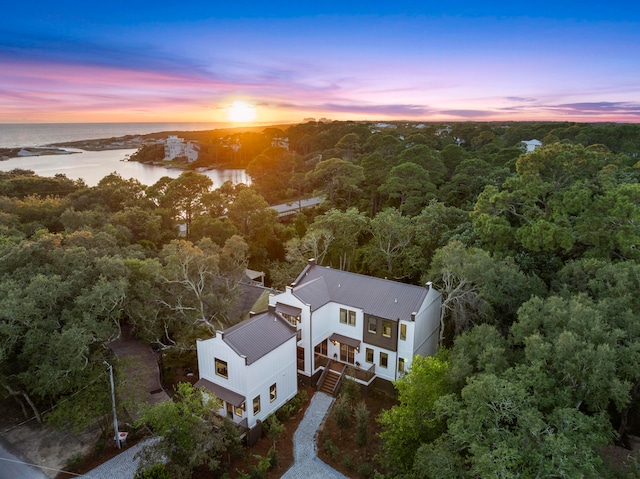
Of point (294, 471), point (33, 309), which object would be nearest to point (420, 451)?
point (294, 471)

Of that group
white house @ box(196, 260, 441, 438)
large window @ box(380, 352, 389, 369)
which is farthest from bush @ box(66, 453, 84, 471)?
large window @ box(380, 352, 389, 369)

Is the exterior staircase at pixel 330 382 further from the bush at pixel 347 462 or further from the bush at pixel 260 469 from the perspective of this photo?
the bush at pixel 260 469

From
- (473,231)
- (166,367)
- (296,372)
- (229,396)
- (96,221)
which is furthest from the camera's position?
(96,221)

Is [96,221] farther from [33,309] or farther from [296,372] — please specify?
[296,372]

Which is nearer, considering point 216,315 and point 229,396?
point 229,396

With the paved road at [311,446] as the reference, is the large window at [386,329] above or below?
above

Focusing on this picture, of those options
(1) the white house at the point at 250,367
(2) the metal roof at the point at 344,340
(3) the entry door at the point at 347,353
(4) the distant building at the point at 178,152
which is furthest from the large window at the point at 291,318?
(4) the distant building at the point at 178,152

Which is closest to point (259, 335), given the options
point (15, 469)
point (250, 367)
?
point (250, 367)
